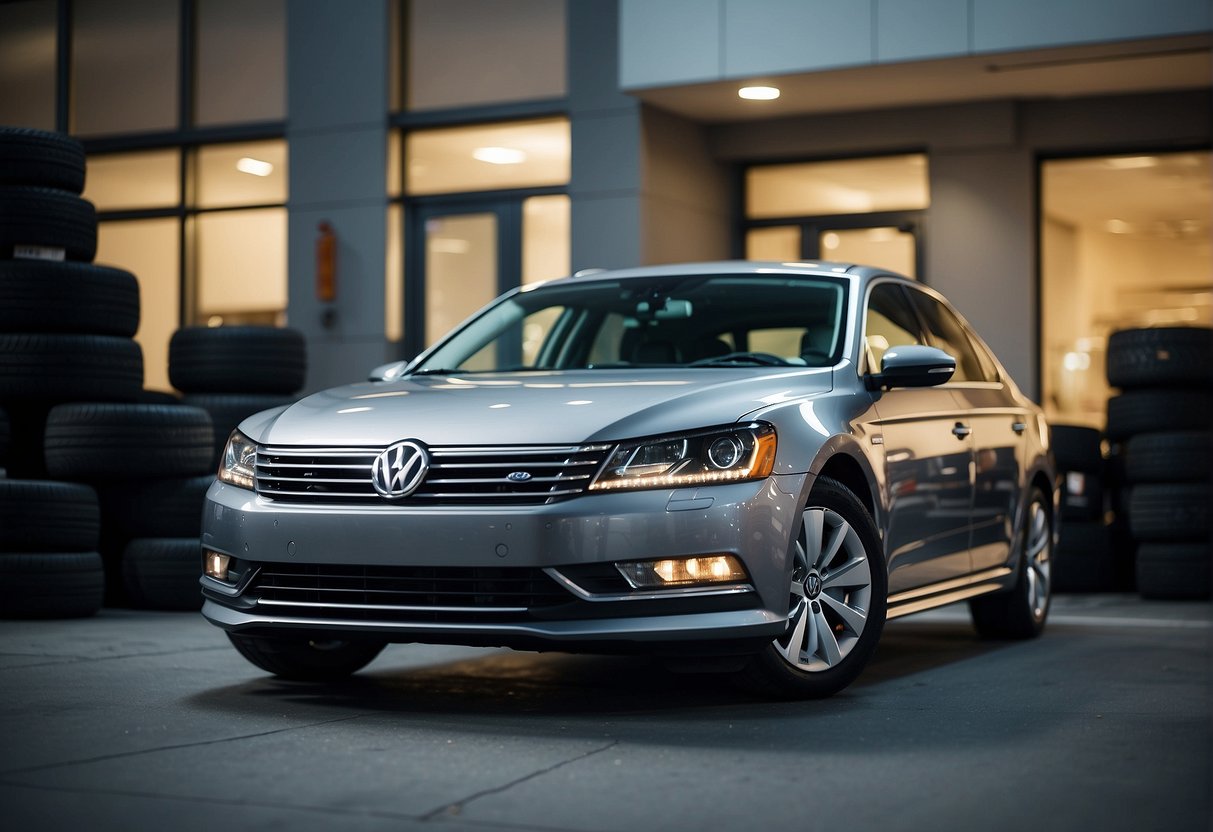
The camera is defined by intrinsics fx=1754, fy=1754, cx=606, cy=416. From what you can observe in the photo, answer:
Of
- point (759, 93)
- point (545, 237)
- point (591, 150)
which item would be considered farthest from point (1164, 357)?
point (545, 237)

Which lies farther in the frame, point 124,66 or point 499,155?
point 124,66

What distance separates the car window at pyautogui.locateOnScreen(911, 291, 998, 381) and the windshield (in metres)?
0.91

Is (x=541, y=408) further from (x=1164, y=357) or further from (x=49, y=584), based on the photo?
(x=1164, y=357)

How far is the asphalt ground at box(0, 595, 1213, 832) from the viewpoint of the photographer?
13.2 ft

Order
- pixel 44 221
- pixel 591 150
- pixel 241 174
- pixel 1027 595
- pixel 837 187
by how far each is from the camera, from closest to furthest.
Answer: pixel 1027 595 < pixel 44 221 < pixel 591 150 < pixel 837 187 < pixel 241 174

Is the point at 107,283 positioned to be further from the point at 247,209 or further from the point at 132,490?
Answer: the point at 247,209

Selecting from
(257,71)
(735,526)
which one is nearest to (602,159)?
(257,71)

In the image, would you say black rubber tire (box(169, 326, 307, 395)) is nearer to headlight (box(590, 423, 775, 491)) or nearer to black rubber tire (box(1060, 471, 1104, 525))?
black rubber tire (box(1060, 471, 1104, 525))

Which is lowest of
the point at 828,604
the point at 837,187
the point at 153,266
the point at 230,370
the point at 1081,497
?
the point at 828,604

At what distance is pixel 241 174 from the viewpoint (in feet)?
55.3

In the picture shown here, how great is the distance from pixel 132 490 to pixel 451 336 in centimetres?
293

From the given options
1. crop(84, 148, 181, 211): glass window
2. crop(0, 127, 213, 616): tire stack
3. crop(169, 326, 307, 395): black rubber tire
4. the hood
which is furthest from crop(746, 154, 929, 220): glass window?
the hood

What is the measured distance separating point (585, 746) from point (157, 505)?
5.02m

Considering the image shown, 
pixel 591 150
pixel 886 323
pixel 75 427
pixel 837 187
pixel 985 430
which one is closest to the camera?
pixel 886 323
